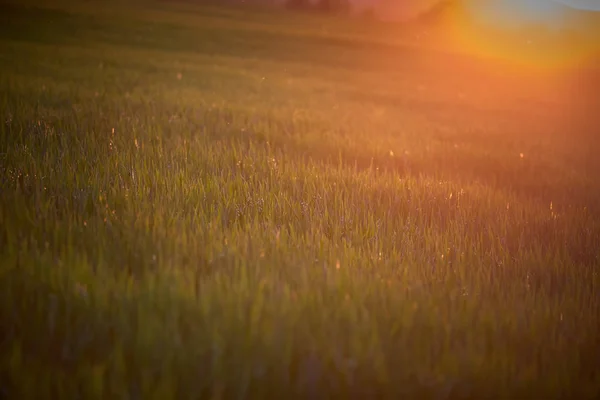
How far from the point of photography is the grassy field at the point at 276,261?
157cm

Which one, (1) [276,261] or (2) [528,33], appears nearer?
(1) [276,261]

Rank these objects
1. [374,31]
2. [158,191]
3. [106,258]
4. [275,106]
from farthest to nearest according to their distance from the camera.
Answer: [374,31] < [275,106] < [158,191] < [106,258]

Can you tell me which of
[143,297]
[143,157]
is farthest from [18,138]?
[143,297]

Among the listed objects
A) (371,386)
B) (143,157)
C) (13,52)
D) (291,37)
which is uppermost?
(291,37)

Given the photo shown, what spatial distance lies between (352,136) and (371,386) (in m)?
5.16

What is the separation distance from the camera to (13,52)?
1151 centimetres

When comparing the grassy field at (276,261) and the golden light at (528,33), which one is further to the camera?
the golden light at (528,33)

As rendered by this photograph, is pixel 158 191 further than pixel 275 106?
No

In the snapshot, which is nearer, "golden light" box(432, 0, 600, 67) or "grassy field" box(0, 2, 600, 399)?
"grassy field" box(0, 2, 600, 399)

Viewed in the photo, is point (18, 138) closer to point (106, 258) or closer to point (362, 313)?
point (106, 258)

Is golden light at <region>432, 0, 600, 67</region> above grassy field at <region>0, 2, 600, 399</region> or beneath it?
above

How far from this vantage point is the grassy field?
61.7 inches

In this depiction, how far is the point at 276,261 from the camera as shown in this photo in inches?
89.7

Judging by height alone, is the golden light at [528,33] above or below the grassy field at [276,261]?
above
